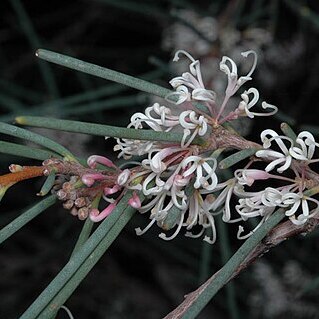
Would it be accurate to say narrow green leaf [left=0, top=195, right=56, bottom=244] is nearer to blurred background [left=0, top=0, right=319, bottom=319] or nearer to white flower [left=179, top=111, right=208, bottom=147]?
white flower [left=179, top=111, right=208, bottom=147]

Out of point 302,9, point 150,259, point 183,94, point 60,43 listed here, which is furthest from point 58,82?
point 183,94

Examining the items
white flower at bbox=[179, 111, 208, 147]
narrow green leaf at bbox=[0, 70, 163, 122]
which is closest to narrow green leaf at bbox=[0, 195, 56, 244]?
white flower at bbox=[179, 111, 208, 147]

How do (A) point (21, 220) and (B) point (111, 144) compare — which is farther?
(B) point (111, 144)

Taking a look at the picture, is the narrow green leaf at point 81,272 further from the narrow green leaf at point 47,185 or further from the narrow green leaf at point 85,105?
the narrow green leaf at point 85,105

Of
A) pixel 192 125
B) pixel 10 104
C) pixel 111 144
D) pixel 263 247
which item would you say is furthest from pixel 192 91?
pixel 111 144

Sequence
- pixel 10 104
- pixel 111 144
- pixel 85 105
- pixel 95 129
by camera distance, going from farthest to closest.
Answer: pixel 111 144
pixel 10 104
pixel 85 105
pixel 95 129

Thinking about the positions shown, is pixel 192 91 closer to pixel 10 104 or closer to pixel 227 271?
pixel 227 271

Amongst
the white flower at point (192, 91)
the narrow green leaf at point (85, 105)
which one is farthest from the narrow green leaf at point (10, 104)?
the white flower at point (192, 91)

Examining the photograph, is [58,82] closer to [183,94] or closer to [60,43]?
[60,43]
